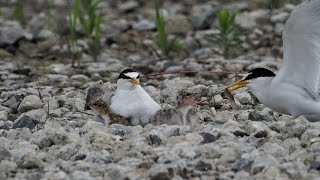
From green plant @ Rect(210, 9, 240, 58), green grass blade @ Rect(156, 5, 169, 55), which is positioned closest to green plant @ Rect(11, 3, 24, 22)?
green grass blade @ Rect(156, 5, 169, 55)

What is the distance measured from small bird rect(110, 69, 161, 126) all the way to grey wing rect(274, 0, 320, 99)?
983 mm

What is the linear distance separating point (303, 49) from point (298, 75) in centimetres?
20

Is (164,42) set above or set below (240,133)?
above

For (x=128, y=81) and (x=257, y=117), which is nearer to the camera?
(x=257, y=117)

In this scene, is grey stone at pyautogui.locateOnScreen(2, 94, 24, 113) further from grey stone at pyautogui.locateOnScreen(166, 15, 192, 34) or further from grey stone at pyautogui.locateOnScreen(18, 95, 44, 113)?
grey stone at pyautogui.locateOnScreen(166, 15, 192, 34)

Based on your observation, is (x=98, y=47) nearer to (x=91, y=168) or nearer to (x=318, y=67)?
(x=318, y=67)

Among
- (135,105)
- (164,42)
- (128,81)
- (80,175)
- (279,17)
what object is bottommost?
(80,175)

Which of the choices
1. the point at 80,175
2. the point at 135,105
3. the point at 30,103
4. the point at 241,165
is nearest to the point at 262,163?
the point at 241,165

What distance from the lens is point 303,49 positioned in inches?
257

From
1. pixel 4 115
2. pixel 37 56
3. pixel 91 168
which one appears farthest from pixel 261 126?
pixel 37 56

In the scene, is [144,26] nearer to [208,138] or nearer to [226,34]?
[226,34]

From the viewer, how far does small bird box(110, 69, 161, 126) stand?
22.0ft

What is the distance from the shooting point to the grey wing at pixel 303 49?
6.37m

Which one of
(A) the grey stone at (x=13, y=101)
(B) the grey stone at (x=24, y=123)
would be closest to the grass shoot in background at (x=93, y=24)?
(A) the grey stone at (x=13, y=101)
